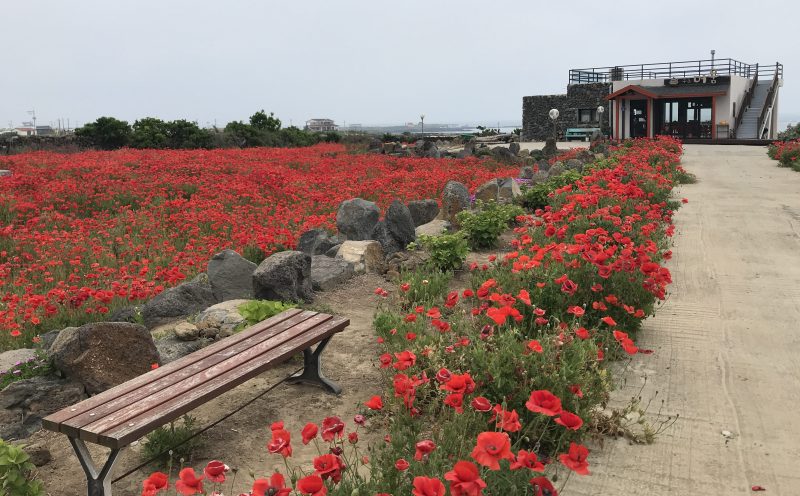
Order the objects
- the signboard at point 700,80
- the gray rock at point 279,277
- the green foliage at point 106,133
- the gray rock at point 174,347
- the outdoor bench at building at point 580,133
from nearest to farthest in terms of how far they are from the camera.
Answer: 1. the gray rock at point 174,347
2. the gray rock at point 279,277
3. the green foliage at point 106,133
4. the signboard at point 700,80
5. the outdoor bench at building at point 580,133

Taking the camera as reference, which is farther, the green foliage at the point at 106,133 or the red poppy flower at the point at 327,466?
the green foliage at the point at 106,133

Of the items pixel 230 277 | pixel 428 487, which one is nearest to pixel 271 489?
pixel 428 487

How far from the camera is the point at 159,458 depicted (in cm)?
357

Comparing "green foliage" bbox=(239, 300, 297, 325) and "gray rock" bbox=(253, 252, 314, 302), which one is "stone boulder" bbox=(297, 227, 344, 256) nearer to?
"gray rock" bbox=(253, 252, 314, 302)

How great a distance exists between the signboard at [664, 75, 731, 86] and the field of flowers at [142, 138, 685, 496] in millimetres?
34334

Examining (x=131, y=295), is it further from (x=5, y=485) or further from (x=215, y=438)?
(x=5, y=485)

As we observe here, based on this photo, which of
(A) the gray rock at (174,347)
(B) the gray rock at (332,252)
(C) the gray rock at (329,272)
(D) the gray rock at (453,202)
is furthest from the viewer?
(D) the gray rock at (453,202)

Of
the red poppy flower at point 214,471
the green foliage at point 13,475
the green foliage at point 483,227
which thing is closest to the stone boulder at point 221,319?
the green foliage at point 13,475

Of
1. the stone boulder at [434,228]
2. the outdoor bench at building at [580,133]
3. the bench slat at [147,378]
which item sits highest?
the outdoor bench at building at [580,133]

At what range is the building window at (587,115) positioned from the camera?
43156mm

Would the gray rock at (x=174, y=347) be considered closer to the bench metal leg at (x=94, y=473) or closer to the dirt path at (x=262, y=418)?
the dirt path at (x=262, y=418)

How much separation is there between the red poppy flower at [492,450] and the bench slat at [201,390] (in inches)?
65.2

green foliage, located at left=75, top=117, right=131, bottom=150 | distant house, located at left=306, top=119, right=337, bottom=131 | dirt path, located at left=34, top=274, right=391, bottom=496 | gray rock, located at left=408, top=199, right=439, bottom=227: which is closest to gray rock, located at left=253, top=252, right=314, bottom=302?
dirt path, located at left=34, top=274, right=391, bottom=496

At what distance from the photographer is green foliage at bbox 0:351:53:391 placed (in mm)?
4402
